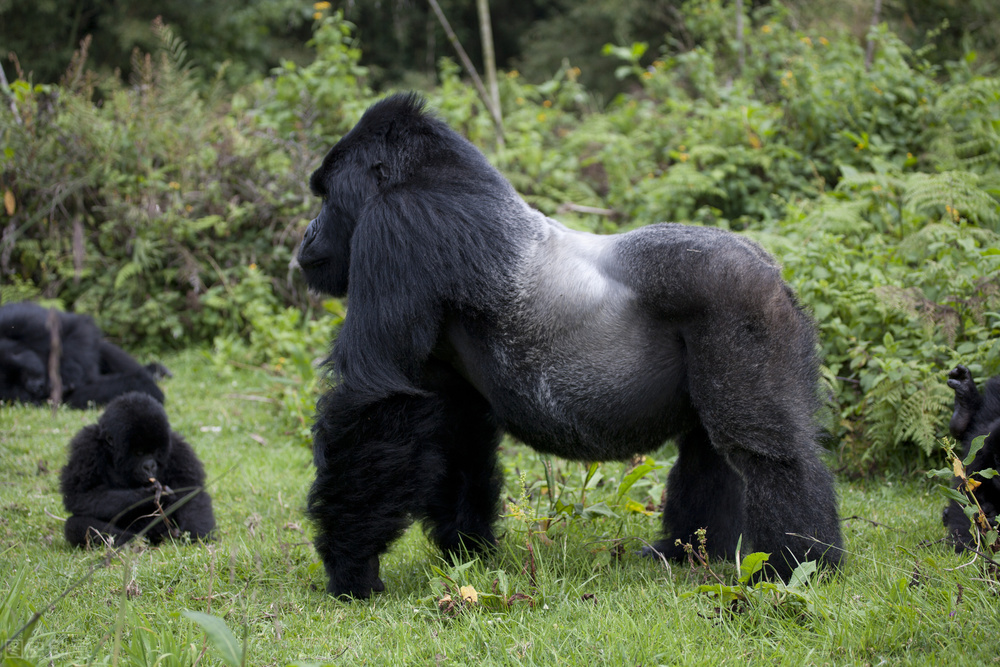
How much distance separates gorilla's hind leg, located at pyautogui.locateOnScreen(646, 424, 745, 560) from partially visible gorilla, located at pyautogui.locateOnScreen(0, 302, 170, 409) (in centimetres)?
408

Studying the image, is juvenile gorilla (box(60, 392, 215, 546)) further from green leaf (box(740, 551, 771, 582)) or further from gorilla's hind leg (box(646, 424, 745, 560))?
green leaf (box(740, 551, 771, 582))

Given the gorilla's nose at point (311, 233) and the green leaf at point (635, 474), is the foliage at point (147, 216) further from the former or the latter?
the green leaf at point (635, 474)

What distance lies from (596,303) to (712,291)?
15.4 inches

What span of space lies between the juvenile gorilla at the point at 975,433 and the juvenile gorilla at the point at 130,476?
3.07 m

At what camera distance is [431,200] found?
2805mm

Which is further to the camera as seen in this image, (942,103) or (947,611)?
(942,103)

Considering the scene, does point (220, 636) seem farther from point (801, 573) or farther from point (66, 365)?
point (66, 365)

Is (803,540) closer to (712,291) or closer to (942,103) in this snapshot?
(712,291)

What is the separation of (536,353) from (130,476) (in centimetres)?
222

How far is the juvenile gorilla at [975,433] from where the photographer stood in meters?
2.79

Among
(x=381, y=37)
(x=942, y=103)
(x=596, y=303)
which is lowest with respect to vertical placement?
(x=596, y=303)

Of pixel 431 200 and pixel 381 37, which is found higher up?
pixel 381 37

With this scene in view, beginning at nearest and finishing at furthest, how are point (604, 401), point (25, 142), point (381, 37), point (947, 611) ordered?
1. point (947, 611)
2. point (604, 401)
3. point (25, 142)
4. point (381, 37)

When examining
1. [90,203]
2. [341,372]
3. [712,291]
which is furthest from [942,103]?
[90,203]
